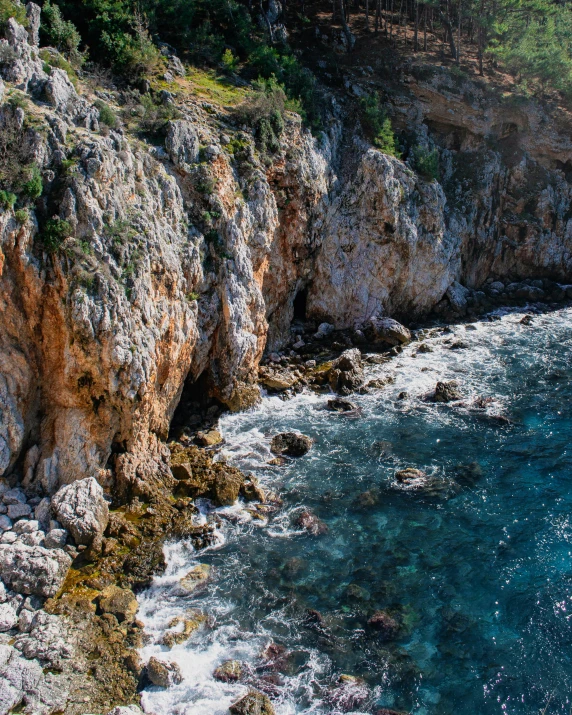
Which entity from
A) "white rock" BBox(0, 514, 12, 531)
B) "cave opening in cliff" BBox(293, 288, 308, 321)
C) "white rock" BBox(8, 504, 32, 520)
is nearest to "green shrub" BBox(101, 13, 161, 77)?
"cave opening in cliff" BBox(293, 288, 308, 321)

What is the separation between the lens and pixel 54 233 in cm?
2105

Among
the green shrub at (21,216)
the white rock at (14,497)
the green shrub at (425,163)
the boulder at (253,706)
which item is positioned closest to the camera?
the boulder at (253,706)

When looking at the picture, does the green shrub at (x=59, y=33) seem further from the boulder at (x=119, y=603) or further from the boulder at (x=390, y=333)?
the boulder at (x=119, y=603)

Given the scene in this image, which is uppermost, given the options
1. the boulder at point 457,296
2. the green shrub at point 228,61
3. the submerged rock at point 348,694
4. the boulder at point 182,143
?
the green shrub at point 228,61

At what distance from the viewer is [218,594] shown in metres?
18.7

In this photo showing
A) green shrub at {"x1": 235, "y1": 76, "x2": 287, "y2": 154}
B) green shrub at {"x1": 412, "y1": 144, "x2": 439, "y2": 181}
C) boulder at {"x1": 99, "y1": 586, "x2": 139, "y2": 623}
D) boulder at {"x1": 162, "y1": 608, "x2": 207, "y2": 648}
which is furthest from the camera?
green shrub at {"x1": 412, "y1": 144, "x2": 439, "y2": 181}

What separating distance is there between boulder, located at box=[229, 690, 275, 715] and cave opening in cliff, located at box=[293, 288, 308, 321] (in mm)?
28267

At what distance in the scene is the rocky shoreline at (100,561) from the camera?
50.1 ft

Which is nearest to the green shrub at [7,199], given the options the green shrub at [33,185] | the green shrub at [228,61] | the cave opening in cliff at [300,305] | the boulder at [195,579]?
the green shrub at [33,185]

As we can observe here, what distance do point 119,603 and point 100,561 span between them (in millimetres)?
2098

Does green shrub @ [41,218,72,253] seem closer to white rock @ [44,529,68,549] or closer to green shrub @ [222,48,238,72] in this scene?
white rock @ [44,529,68,549]

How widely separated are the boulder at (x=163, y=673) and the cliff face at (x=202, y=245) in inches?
335

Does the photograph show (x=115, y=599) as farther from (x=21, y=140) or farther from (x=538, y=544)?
(x=21, y=140)

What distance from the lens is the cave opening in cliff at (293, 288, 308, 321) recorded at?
4038 centimetres
